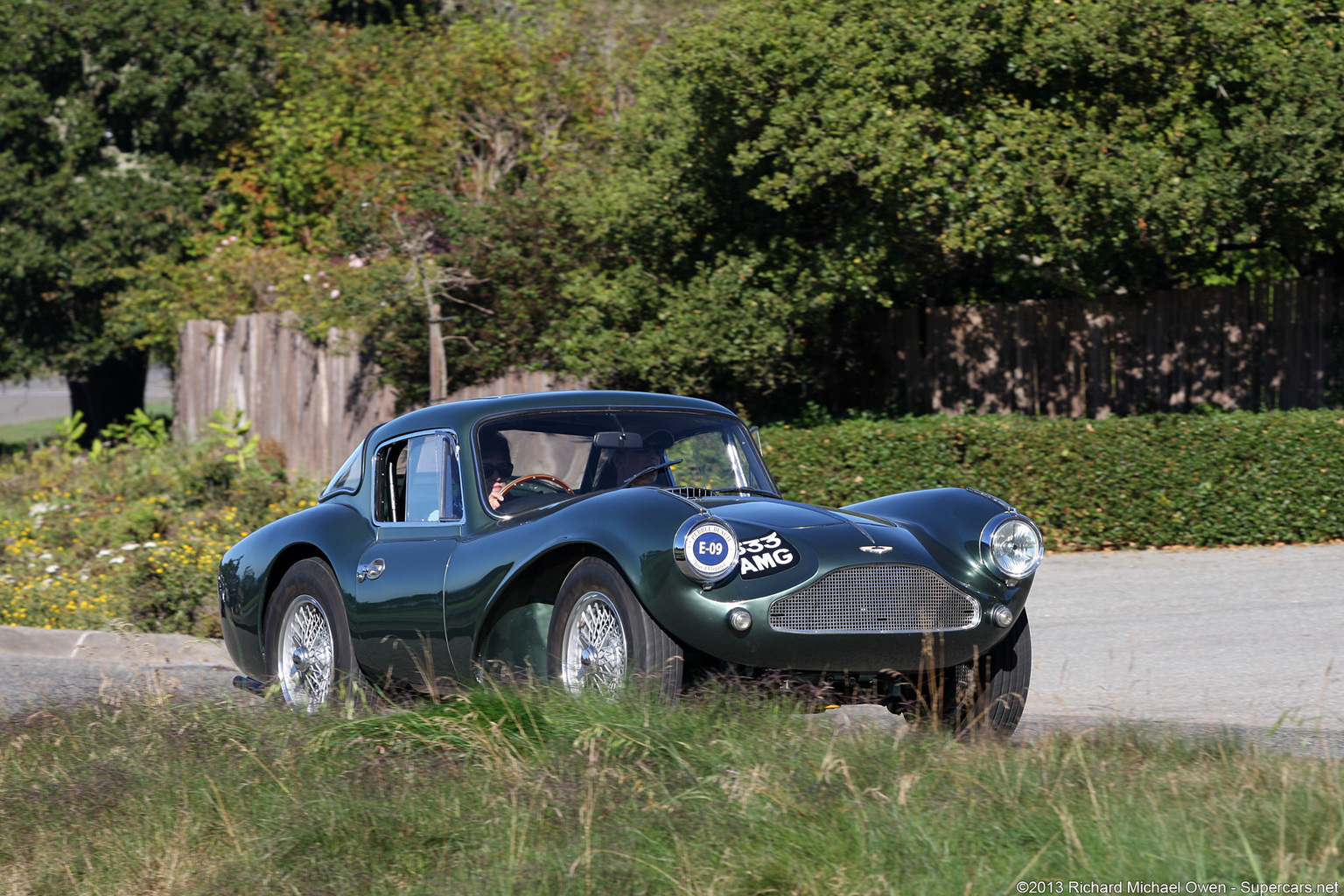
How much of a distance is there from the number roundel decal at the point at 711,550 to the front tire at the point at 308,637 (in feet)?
6.82

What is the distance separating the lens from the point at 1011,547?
224 inches

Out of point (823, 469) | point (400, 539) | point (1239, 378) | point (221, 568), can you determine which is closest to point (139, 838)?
point (400, 539)

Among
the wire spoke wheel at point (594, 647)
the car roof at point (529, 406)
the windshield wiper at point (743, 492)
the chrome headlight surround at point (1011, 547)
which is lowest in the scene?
the wire spoke wheel at point (594, 647)

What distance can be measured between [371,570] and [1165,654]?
455 cm

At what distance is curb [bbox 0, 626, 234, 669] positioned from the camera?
29.4 feet

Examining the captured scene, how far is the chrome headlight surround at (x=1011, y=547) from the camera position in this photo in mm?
5609

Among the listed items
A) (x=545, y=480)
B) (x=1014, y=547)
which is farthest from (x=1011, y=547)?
(x=545, y=480)

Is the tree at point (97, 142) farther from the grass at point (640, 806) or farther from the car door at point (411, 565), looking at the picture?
the grass at point (640, 806)

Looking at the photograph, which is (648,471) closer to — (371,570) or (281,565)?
(371,570)

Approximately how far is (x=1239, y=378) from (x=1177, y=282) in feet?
6.40

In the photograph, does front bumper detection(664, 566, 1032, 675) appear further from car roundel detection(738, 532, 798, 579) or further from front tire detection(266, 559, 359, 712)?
front tire detection(266, 559, 359, 712)

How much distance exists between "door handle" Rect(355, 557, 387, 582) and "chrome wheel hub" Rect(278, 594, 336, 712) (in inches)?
14.5

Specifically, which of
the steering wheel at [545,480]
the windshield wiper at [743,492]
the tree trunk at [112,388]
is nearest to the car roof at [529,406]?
the steering wheel at [545,480]

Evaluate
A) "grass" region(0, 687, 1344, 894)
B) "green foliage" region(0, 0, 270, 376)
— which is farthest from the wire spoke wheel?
"green foliage" region(0, 0, 270, 376)
